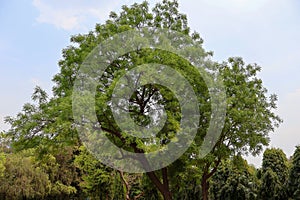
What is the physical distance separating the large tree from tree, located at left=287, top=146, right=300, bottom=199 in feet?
5.69

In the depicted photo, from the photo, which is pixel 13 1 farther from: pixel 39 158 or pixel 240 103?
pixel 240 103

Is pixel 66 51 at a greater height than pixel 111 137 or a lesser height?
greater

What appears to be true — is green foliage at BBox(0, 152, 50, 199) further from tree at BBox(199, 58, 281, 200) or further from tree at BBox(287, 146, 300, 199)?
tree at BBox(287, 146, 300, 199)

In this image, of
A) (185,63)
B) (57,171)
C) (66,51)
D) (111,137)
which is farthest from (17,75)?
(57,171)

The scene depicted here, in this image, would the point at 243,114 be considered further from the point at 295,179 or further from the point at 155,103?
the point at 295,179

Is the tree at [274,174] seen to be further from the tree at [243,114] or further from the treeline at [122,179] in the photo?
the tree at [243,114]

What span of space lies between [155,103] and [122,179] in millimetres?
6566

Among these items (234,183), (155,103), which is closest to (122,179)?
(234,183)

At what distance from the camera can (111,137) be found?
937 centimetres

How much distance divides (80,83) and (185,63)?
2.79 meters

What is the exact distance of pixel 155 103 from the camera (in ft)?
29.7

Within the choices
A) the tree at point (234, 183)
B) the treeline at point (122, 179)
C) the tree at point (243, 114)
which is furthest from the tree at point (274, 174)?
the tree at point (243, 114)

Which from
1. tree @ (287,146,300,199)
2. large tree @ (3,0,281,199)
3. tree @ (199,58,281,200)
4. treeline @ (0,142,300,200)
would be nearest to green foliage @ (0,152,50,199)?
treeline @ (0,142,300,200)

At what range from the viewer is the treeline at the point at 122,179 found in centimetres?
1150
